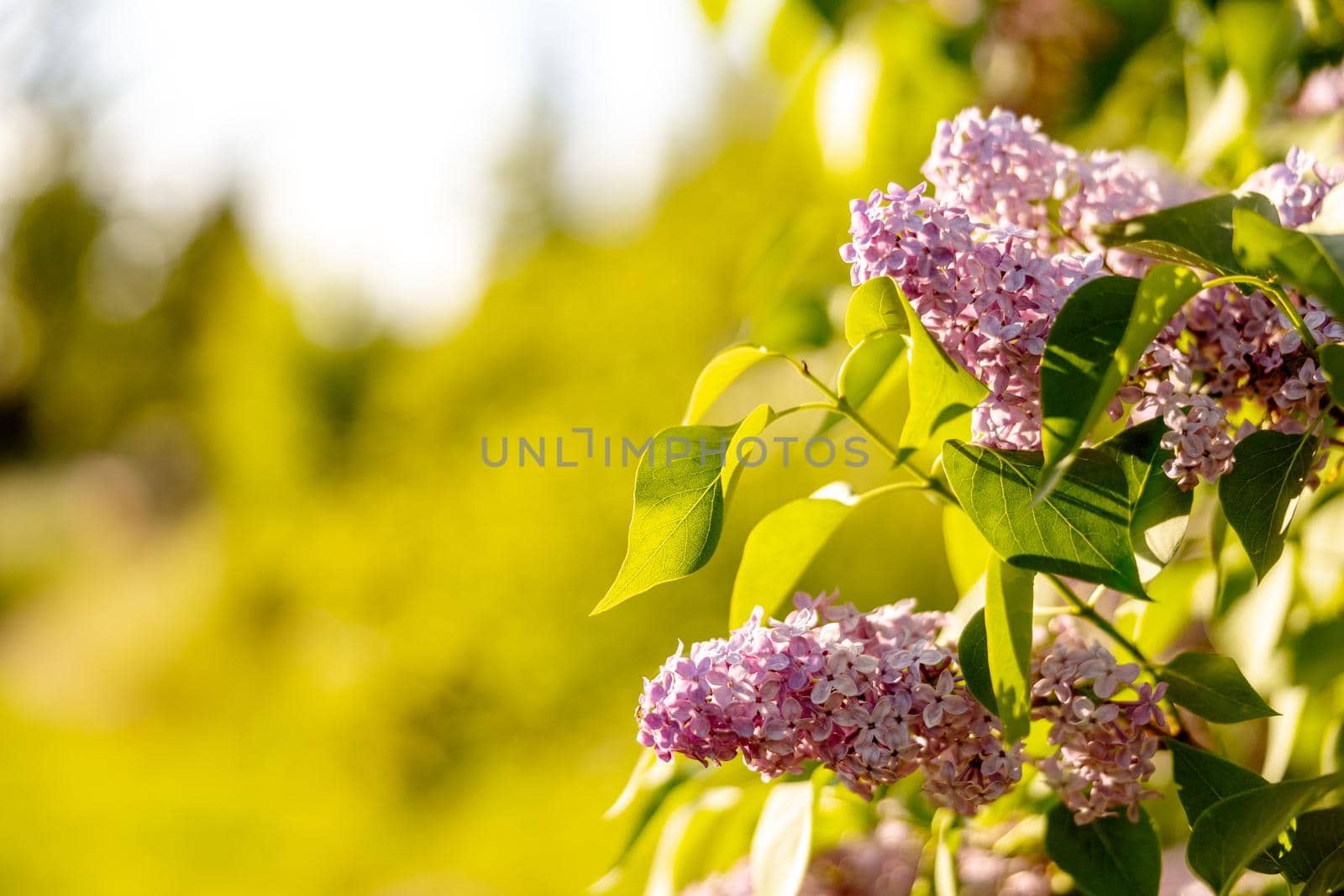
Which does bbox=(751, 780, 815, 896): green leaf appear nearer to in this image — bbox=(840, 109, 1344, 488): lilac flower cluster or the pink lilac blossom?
bbox=(840, 109, 1344, 488): lilac flower cluster

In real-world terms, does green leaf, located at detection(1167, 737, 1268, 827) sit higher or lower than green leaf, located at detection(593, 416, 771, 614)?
lower

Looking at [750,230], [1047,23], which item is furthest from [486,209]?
[1047,23]

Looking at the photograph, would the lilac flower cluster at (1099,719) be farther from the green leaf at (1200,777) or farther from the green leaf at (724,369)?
the green leaf at (724,369)

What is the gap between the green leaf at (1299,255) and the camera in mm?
224

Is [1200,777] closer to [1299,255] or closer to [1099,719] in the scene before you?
[1099,719]

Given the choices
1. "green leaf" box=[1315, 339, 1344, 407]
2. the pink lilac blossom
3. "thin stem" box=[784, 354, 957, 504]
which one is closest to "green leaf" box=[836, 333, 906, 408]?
"thin stem" box=[784, 354, 957, 504]

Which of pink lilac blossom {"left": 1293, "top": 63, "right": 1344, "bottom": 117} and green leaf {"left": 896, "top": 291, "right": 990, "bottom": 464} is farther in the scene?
pink lilac blossom {"left": 1293, "top": 63, "right": 1344, "bottom": 117}

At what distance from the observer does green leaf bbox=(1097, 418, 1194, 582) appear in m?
0.27

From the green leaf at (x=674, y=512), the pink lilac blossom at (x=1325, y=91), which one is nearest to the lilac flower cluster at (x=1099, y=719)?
the green leaf at (x=674, y=512)

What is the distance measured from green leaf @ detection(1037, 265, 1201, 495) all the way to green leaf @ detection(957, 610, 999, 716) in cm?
6

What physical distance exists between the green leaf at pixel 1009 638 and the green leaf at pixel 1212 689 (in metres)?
0.08

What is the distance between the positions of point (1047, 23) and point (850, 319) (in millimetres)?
506

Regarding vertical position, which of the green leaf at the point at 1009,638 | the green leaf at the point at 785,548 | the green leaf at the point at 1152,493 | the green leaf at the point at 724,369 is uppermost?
the green leaf at the point at 724,369

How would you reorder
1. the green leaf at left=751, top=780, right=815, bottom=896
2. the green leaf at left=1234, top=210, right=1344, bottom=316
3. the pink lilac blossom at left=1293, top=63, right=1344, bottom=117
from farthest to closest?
the pink lilac blossom at left=1293, top=63, right=1344, bottom=117 < the green leaf at left=751, top=780, right=815, bottom=896 < the green leaf at left=1234, top=210, right=1344, bottom=316
